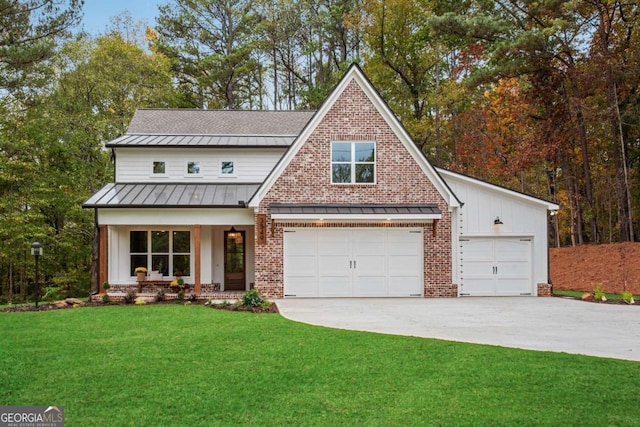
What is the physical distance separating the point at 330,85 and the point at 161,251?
1829 cm

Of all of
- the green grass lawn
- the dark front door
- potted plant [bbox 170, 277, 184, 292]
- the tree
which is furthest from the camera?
the tree

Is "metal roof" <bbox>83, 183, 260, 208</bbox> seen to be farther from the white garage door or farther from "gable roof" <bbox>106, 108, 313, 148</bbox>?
the white garage door

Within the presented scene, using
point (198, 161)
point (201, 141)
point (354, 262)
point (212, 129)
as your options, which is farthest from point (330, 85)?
point (354, 262)

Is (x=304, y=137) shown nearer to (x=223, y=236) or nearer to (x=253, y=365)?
(x=223, y=236)

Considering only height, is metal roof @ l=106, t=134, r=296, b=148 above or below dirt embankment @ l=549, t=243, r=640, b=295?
above

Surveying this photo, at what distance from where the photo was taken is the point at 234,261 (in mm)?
17031

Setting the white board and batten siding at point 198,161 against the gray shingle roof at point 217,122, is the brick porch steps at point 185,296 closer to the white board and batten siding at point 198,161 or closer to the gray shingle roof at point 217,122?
the white board and batten siding at point 198,161

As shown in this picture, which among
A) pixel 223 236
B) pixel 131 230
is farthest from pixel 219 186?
pixel 131 230

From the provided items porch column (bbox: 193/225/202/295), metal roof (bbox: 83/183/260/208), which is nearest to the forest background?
metal roof (bbox: 83/183/260/208)

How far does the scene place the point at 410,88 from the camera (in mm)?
28062

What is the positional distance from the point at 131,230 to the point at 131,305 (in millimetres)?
3629

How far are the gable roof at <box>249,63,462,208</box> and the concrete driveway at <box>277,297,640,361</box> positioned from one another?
11.3 ft

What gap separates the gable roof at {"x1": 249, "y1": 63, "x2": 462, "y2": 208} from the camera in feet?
48.4

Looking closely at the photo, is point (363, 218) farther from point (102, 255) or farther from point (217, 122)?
point (217, 122)
